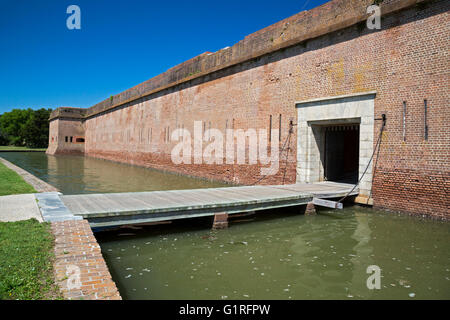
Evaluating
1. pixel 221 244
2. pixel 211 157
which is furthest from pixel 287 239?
pixel 211 157

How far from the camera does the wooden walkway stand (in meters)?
5.53

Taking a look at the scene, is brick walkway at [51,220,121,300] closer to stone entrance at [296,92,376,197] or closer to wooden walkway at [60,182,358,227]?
Answer: wooden walkway at [60,182,358,227]

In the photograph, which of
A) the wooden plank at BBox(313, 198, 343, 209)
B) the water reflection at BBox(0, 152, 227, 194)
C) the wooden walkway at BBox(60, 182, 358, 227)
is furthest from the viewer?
the water reflection at BBox(0, 152, 227, 194)

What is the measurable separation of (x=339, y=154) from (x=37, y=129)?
56662 mm

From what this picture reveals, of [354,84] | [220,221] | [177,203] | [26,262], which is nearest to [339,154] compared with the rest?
[354,84]

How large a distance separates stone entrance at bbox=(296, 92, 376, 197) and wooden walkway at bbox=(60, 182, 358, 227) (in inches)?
55.8

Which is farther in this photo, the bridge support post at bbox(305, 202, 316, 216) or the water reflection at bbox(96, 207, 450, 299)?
the bridge support post at bbox(305, 202, 316, 216)

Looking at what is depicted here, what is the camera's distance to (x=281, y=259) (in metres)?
4.66

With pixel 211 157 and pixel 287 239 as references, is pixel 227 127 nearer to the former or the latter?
pixel 211 157

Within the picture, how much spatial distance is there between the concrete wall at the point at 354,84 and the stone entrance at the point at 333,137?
22 cm

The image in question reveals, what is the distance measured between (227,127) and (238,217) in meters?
6.57

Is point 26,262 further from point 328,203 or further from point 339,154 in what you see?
point 339,154

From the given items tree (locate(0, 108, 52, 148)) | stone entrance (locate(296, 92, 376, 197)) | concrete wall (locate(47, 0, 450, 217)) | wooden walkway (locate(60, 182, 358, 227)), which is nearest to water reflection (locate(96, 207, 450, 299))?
wooden walkway (locate(60, 182, 358, 227))
